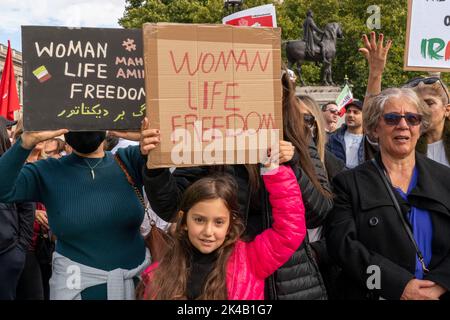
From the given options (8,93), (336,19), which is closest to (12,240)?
(8,93)

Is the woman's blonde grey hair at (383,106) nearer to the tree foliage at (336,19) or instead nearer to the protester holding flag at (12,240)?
the protester holding flag at (12,240)

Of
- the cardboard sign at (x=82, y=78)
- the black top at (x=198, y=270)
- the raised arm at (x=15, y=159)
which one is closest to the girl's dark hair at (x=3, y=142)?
the raised arm at (x=15, y=159)

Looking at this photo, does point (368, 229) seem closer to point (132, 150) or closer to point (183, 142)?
point (183, 142)

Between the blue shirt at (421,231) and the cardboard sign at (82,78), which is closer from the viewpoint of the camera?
the cardboard sign at (82,78)

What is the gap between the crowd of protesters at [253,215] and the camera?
2.35 m

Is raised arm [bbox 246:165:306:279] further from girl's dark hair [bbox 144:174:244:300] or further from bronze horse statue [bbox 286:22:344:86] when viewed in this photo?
bronze horse statue [bbox 286:22:344:86]

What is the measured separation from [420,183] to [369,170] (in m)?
0.24

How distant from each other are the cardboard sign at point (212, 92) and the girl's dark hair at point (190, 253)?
168mm

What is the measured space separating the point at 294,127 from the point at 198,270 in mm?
767

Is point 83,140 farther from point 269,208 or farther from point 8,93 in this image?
point 8,93

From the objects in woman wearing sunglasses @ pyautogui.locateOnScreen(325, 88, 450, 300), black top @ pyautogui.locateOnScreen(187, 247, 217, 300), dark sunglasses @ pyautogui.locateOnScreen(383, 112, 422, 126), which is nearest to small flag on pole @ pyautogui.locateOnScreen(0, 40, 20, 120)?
black top @ pyautogui.locateOnScreen(187, 247, 217, 300)

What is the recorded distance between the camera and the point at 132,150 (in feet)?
8.87

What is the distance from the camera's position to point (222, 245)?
95.2 inches
